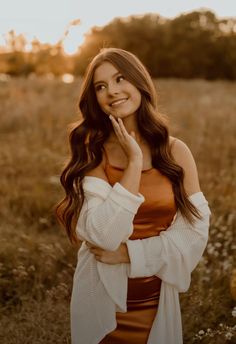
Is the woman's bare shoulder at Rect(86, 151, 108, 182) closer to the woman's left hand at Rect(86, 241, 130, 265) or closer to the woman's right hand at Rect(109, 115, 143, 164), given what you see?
the woman's right hand at Rect(109, 115, 143, 164)

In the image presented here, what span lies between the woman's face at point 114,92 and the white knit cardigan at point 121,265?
0.35m

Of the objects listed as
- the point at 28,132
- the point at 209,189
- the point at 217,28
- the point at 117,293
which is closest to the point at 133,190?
the point at 117,293

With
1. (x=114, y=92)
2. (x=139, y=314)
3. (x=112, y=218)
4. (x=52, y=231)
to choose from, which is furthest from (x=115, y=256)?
Result: (x=52, y=231)

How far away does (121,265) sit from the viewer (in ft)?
7.77

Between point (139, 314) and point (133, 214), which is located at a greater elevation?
point (133, 214)

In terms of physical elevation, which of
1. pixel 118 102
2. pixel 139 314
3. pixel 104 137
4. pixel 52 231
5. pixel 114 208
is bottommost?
pixel 52 231

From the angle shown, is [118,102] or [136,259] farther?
A: [118,102]

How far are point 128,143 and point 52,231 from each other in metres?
2.70

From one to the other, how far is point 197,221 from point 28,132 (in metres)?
5.90

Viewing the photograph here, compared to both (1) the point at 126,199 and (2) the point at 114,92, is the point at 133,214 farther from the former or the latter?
(2) the point at 114,92

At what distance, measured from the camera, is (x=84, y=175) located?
2.45 metres

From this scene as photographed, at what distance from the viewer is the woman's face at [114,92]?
2.39 meters

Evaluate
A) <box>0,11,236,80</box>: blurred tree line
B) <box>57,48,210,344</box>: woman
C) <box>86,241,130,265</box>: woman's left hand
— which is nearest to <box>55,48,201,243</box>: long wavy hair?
<box>57,48,210,344</box>: woman

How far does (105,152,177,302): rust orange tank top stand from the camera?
238 centimetres
